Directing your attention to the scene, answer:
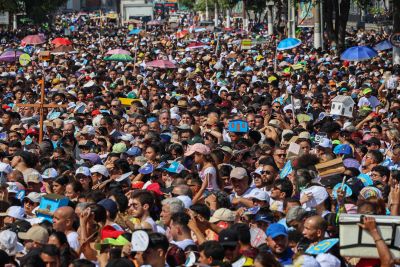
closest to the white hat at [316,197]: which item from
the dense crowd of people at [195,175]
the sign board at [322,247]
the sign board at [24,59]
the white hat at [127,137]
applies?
the dense crowd of people at [195,175]

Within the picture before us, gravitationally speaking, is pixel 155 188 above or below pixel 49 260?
below

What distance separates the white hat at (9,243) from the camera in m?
8.92

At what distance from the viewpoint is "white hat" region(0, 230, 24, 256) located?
29.3 ft

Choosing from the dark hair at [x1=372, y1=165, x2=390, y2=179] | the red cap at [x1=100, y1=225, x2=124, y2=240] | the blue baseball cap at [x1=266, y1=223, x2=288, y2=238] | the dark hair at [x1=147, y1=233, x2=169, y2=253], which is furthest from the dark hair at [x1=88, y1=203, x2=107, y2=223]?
the dark hair at [x1=372, y1=165, x2=390, y2=179]

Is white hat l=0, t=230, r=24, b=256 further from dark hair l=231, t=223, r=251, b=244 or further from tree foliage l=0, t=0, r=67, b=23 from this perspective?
tree foliage l=0, t=0, r=67, b=23

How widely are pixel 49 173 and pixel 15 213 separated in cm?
232

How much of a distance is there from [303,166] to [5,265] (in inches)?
186

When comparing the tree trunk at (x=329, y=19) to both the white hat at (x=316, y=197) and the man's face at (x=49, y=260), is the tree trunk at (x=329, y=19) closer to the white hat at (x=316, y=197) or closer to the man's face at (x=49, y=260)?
the white hat at (x=316, y=197)

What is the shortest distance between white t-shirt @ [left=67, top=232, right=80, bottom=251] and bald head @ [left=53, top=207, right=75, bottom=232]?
A: 11cm

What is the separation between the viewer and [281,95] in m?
23.3

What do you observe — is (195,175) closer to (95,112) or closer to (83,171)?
(83,171)

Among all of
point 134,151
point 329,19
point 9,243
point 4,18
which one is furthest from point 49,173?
point 4,18

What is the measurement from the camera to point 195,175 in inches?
472

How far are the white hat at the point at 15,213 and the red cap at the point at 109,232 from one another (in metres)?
1.17
